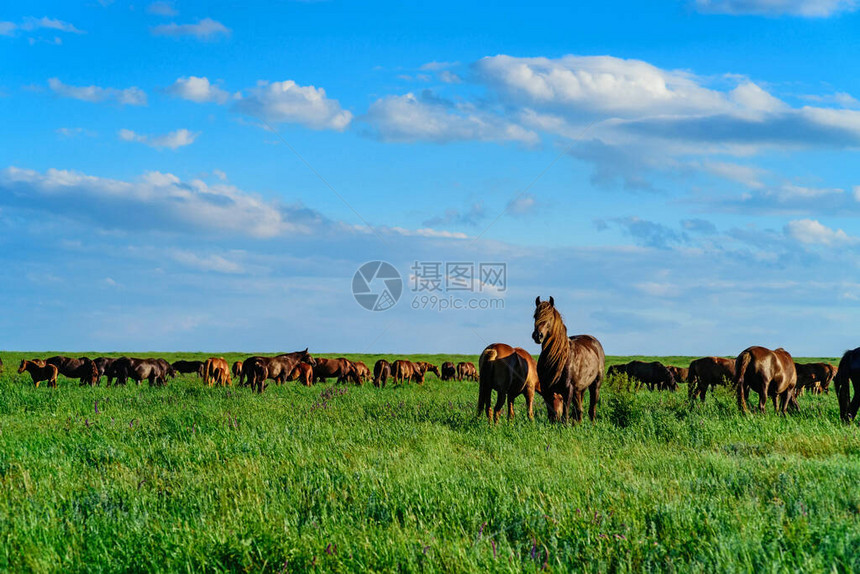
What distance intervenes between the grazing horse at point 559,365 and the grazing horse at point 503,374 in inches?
14.8

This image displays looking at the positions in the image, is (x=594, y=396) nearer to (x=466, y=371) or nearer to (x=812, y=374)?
(x=812, y=374)

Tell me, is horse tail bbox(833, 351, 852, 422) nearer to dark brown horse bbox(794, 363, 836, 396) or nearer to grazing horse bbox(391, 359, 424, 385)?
dark brown horse bbox(794, 363, 836, 396)

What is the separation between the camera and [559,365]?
42.3 feet

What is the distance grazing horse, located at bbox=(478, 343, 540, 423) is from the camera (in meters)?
13.5

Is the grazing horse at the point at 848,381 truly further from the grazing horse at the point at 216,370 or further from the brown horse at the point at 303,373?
the grazing horse at the point at 216,370

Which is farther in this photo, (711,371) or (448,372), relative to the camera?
(448,372)

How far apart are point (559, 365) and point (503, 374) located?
124 centimetres

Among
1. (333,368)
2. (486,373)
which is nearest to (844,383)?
(486,373)

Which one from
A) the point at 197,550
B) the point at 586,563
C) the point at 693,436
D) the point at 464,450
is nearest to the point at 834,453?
the point at 693,436

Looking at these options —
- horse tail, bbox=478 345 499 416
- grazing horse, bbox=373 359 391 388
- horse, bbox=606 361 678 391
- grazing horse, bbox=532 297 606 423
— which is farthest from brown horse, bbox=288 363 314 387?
grazing horse, bbox=532 297 606 423

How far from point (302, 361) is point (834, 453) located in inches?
1034

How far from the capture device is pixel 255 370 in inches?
1101

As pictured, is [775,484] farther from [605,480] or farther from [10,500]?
[10,500]

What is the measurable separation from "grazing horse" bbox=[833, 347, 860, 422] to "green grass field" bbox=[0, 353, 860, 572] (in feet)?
7.08
